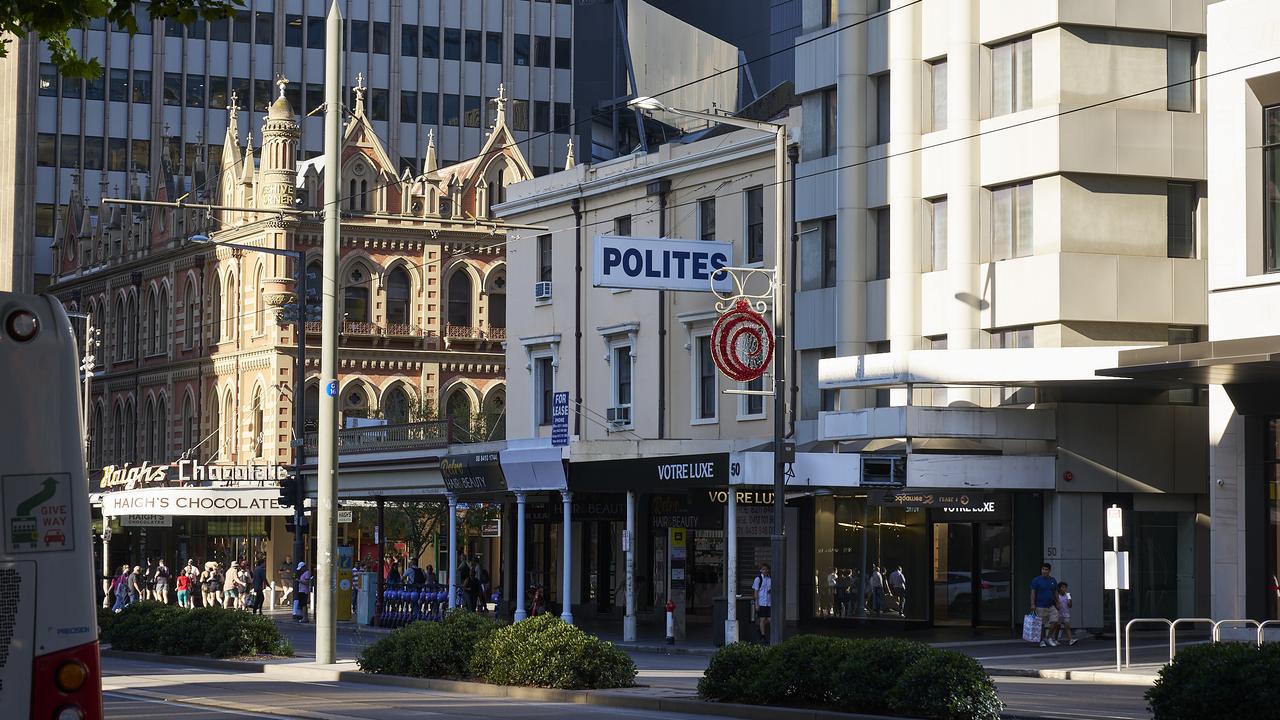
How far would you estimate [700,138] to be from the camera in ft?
153

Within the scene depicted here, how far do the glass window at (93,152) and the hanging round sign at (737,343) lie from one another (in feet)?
213

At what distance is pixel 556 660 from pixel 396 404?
46685 mm

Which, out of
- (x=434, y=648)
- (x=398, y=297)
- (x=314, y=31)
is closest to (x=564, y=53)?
(x=314, y=31)

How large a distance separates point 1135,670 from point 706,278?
1435 centimetres

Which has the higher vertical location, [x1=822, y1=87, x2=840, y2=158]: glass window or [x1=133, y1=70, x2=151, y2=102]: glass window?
[x1=133, y1=70, x2=151, y2=102]: glass window

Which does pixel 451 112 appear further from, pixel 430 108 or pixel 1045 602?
pixel 1045 602

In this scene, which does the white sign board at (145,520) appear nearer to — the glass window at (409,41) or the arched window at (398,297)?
the arched window at (398,297)

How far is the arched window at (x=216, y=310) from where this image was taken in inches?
2795

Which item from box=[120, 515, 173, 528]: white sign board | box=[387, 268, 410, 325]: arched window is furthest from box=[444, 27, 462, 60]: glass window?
box=[120, 515, 173, 528]: white sign board

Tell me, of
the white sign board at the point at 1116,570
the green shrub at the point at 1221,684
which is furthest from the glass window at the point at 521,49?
the green shrub at the point at 1221,684

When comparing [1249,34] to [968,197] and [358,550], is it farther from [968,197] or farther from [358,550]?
[358,550]

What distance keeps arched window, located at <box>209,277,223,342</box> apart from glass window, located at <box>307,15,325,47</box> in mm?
24905

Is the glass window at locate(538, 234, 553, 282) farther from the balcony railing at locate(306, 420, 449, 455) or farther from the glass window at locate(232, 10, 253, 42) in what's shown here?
the glass window at locate(232, 10, 253, 42)

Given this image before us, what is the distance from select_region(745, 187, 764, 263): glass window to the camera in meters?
43.1
